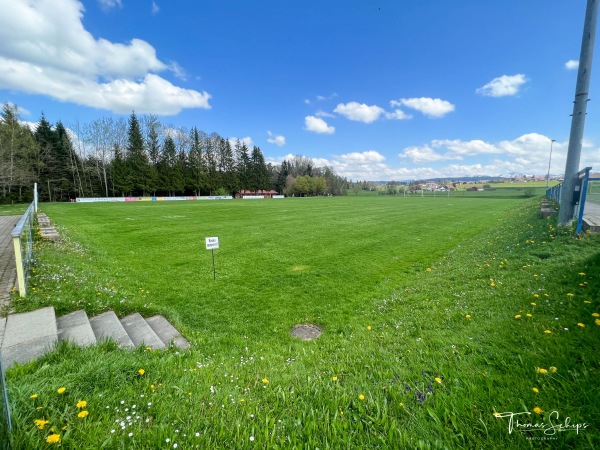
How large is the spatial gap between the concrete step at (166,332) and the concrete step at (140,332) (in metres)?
0.15

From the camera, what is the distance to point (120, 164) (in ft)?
178

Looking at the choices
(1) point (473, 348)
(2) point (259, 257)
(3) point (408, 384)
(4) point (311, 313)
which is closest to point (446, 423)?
(3) point (408, 384)

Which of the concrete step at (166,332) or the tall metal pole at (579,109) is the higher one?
the tall metal pole at (579,109)

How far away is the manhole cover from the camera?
4.78 metres

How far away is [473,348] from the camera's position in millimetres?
3225

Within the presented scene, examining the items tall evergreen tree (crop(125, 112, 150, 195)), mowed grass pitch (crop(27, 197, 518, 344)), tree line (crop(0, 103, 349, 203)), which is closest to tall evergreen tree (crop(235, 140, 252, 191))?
tree line (crop(0, 103, 349, 203))

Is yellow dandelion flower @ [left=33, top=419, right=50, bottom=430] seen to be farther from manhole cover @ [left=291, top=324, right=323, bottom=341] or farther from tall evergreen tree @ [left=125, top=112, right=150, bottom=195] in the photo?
tall evergreen tree @ [left=125, top=112, right=150, bottom=195]

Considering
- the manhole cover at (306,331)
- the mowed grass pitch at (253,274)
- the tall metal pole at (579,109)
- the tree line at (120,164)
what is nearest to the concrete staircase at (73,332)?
the mowed grass pitch at (253,274)

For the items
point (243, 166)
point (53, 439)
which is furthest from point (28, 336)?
Result: point (243, 166)

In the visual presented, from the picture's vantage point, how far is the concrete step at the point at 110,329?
3786 millimetres

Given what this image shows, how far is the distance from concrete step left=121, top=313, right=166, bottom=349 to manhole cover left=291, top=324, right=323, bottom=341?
84.9 inches

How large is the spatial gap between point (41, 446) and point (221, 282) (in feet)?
18.5

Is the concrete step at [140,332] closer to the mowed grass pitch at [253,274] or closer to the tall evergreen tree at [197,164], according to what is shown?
the mowed grass pitch at [253,274]

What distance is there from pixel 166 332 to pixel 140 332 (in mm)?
400
